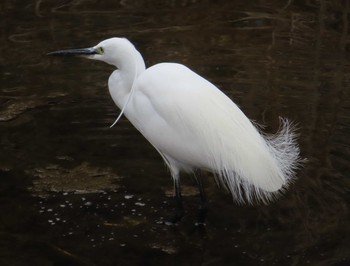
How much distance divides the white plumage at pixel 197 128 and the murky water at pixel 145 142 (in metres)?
0.33

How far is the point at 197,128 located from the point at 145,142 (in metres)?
1.25

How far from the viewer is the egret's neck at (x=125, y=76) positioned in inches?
163

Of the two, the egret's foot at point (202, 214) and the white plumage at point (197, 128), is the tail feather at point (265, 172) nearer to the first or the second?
the white plumage at point (197, 128)

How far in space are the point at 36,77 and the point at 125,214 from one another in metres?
2.29

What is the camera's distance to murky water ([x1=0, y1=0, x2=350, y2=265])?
3998 mm

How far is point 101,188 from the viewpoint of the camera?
4.57 m

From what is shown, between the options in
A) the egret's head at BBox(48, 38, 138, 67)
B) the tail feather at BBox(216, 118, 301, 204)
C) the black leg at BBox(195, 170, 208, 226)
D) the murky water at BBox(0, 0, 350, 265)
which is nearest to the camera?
the tail feather at BBox(216, 118, 301, 204)

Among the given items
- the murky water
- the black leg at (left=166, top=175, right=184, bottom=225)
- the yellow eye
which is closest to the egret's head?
the yellow eye

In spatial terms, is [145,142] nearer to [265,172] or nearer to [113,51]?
[113,51]

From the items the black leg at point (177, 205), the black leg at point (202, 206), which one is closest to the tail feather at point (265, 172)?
the black leg at point (202, 206)

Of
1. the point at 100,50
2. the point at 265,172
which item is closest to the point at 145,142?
the point at 100,50

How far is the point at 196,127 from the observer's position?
3924 millimetres

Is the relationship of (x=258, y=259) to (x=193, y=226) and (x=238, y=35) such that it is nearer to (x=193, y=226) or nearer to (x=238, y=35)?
(x=193, y=226)

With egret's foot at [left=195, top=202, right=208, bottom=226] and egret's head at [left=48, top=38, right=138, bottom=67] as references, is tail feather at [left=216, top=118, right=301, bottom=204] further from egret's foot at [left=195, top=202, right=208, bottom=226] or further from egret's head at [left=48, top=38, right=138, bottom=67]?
egret's head at [left=48, top=38, right=138, bottom=67]
